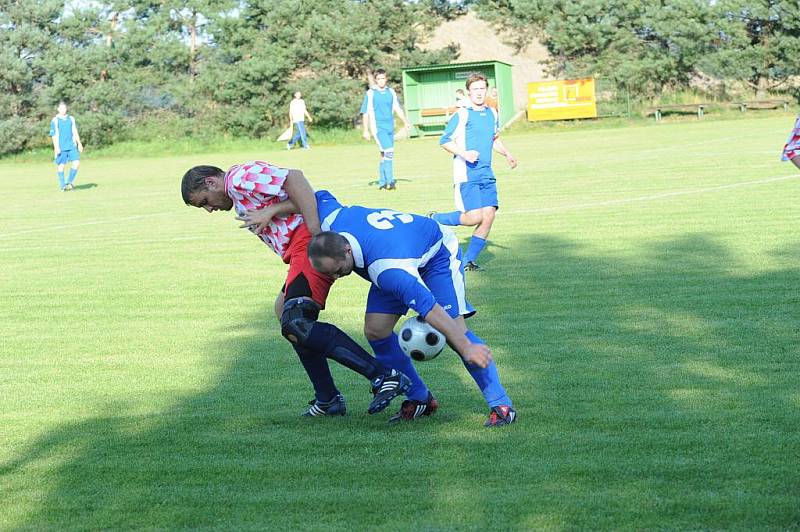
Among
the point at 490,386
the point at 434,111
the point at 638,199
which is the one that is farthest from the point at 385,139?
the point at 434,111

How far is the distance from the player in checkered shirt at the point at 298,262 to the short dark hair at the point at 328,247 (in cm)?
67

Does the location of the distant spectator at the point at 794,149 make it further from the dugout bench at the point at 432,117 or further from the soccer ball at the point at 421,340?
the dugout bench at the point at 432,117

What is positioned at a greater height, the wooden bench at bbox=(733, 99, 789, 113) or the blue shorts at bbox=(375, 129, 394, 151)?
the blue shorts at bbox=(375, 129, 394, 151)

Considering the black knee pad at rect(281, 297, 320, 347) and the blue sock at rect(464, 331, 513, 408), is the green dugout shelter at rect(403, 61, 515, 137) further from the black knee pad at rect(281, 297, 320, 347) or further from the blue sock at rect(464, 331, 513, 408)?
the blue sock at rect(464, 331, 513, 408)

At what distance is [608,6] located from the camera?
48.2 metres

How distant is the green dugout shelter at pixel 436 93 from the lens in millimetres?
44844

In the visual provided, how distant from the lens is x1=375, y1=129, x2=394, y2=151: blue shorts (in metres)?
21.2

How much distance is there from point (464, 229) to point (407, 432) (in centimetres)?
893

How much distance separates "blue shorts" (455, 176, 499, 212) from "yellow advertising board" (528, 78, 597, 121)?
1278 inches

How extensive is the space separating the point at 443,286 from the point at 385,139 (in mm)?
15887

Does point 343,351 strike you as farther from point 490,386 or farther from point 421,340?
point 490,386

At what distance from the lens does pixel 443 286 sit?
18.8 ft

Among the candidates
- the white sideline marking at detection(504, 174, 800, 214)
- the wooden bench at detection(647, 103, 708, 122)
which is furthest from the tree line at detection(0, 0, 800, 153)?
the white sideline marking at detection(504, 174, 800, 214)

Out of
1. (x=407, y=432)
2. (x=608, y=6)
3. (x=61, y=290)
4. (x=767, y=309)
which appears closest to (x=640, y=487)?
(x=407, y=432)
